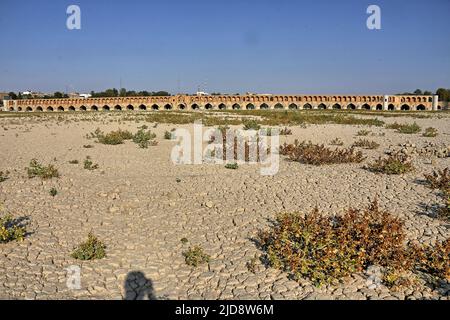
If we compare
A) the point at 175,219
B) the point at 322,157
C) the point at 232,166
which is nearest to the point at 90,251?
the point at 175,219

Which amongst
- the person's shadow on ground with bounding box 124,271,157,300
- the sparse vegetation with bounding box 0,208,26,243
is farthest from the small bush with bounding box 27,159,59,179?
the person's shadow on ground with bounding box 124,271,157,300

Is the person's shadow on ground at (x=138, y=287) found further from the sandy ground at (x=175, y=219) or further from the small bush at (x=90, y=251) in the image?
the small bush at (x=90, y=251)

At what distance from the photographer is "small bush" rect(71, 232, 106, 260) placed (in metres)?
5.29

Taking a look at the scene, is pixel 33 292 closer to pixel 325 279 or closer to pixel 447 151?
pixel 325 279

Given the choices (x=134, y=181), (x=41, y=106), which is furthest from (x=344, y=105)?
(x=134, y=181)

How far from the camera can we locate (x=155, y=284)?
4750 mm

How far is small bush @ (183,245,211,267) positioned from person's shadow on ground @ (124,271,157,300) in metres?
0.68

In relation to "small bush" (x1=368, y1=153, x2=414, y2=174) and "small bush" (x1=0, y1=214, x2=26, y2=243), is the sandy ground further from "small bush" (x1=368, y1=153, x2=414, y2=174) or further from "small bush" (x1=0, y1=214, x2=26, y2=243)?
"small bush" (x1=368, y1=153, x2=414, y2=174)

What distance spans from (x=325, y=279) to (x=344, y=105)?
97303mm

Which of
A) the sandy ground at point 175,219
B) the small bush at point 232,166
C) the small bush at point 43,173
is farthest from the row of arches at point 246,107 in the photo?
the small bush at point 43,173

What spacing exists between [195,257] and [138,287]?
0.94 metres

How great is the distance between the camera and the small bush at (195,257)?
17.2 ft

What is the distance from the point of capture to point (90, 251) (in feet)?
17.5
